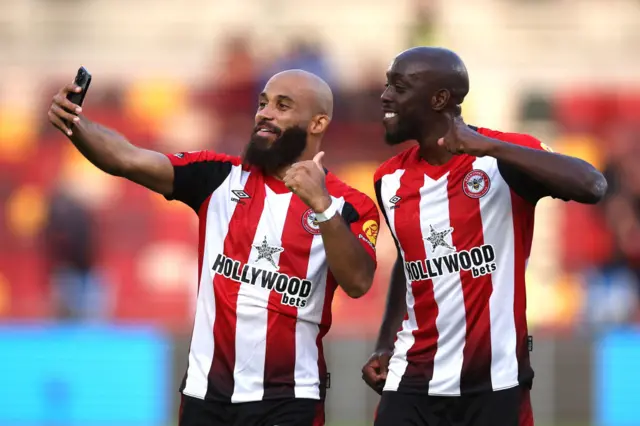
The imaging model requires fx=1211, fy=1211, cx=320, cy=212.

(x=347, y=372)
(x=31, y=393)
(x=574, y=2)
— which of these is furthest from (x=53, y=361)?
(x=574, y=2)

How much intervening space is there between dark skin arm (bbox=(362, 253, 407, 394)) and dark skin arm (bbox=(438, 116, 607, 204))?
0.99 metres

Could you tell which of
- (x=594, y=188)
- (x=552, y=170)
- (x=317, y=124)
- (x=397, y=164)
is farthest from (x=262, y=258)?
(x=594, y=188)

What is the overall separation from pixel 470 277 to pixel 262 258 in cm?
98

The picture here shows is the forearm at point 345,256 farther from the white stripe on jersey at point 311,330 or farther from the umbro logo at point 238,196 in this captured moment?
the umbro logo at point 238,196

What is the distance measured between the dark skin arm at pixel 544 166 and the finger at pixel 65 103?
166 centimetres

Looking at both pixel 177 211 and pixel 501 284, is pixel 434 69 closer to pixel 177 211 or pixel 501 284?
pixel 501 284

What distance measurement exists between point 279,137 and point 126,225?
865cm

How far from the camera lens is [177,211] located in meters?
14.3

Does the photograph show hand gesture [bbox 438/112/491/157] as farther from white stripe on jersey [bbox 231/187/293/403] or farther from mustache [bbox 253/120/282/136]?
white stripe on jersey [bbox 231/187/293/403]

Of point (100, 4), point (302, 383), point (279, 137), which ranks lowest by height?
point (302, 383)

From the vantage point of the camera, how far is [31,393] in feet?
35.9

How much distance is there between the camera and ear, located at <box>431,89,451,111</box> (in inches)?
224

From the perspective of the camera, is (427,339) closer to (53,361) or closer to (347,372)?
(347,372)

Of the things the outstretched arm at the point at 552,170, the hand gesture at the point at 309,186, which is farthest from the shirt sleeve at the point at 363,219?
the outstretched arm at the point at 552,170
